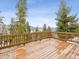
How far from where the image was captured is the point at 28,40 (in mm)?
9500

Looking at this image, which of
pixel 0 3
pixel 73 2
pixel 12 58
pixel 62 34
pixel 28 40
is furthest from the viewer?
pixel 73 2

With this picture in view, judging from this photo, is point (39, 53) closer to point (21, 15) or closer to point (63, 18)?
point (63, 18)

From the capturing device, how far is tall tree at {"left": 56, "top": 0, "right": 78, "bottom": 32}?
2164 centimetres

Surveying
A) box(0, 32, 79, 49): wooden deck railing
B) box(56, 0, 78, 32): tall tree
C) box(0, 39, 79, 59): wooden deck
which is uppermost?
box(56, 0, 78, 32): tall tree

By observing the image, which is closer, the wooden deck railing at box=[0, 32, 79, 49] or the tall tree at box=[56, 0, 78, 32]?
the wooden deck railing at box=[0, 32, 79, 49]

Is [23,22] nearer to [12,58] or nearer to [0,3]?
[0,3]

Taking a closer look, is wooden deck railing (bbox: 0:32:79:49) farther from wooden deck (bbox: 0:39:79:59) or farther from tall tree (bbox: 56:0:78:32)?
tall tree (bbox: 56:0:78:32)

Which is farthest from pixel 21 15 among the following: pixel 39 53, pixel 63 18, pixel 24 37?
pixel 39 53

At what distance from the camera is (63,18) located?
21719mm

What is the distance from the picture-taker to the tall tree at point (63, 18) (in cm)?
2164

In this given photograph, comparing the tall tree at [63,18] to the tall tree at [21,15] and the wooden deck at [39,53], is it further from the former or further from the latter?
the wooden deck at [39,53]

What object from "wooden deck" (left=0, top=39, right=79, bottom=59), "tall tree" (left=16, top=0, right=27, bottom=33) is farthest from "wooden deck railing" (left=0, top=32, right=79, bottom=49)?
"tall tree" (left=16, top=0, right=27, bottom=33)

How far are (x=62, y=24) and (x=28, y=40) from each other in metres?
13.0

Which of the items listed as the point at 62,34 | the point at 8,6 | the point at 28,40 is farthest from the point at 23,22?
the point at 28,40
